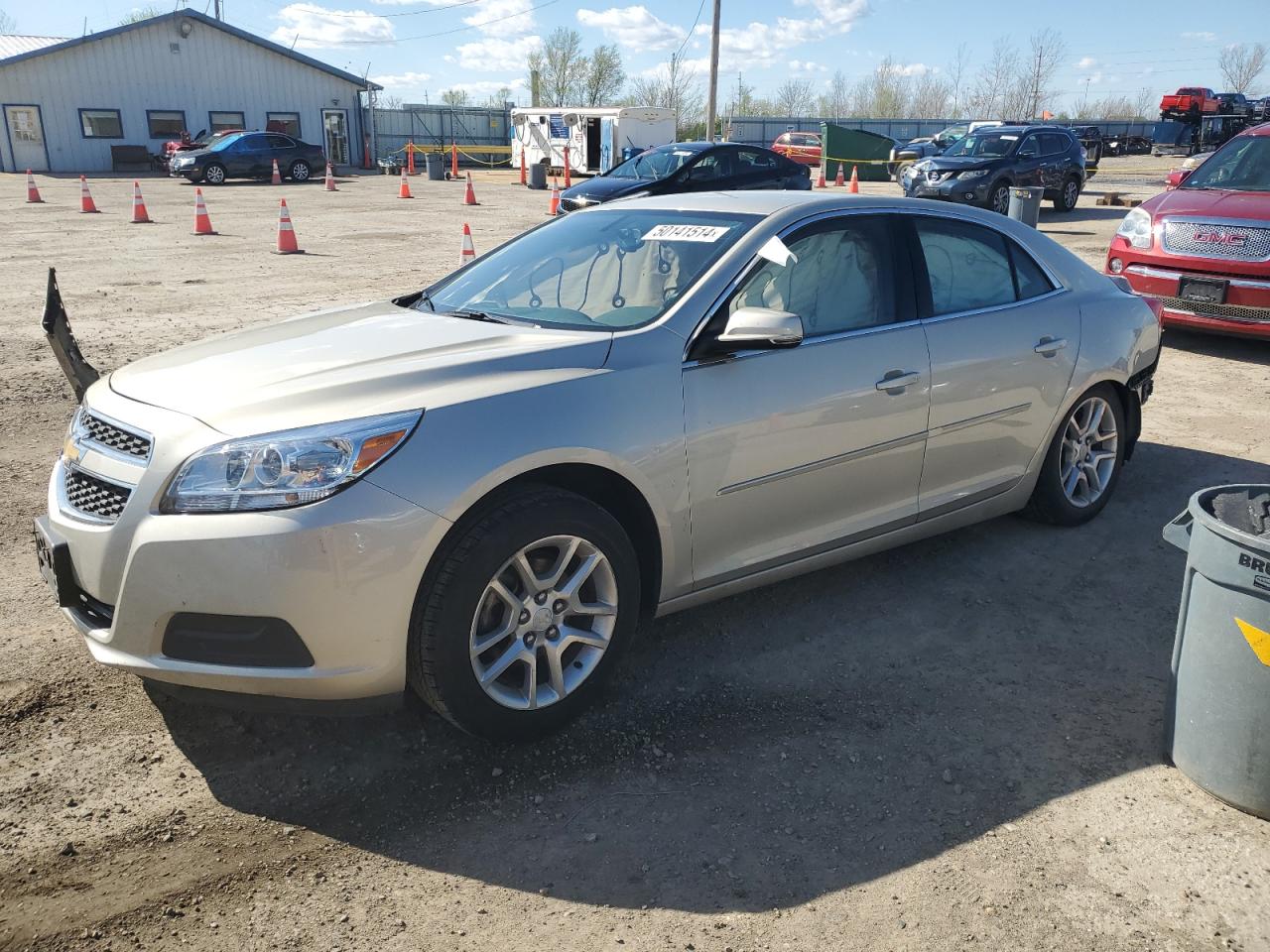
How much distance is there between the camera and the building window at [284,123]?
40.8 meters

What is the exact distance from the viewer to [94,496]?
9.61 feet

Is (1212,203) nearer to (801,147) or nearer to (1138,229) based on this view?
(1138,229)

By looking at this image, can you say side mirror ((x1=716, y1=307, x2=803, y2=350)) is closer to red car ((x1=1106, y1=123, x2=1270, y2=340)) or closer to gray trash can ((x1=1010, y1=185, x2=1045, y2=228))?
red car ((x1=1106, y1=123, x2=1270, y2=340))

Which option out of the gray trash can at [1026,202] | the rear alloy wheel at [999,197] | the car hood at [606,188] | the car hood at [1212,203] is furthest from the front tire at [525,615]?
the rear alloy wheel at [999,197]

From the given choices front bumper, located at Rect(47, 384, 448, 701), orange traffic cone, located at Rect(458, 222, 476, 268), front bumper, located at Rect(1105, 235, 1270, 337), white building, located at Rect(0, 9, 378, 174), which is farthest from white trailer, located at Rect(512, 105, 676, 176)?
front bumper, located at Rect(47, 384, 448, 701)

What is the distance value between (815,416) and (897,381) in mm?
461

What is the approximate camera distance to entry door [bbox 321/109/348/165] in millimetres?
42344

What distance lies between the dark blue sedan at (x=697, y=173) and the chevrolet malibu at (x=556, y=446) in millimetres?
12610

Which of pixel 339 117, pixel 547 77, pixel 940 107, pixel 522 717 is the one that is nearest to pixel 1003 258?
pixel 522 717

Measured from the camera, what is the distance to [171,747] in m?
3.11

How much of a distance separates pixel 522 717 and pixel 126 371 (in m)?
1.82

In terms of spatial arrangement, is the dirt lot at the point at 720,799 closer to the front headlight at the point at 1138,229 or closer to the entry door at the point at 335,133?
the front headlight at the point at 1138,229

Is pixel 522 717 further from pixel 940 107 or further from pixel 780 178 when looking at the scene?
pixel 940 107

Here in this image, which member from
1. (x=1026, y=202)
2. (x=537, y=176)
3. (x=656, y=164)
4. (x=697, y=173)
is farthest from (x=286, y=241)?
(x=537, y=176)
